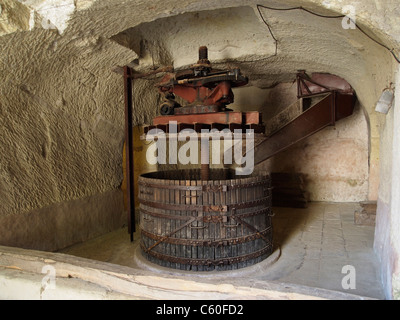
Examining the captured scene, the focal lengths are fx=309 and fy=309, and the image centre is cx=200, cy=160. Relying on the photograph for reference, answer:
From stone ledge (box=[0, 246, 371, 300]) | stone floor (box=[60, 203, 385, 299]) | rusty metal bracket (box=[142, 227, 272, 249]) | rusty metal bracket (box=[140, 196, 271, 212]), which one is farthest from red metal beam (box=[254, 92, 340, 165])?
stone ledge (box=[0, 246, 371, 300])

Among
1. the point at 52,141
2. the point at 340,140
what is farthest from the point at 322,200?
the point at 52,141

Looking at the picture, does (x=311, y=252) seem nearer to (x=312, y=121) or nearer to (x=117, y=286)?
(x=312, y=121)

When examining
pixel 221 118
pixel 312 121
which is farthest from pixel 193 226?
pixel 312 121

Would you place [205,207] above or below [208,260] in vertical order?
above

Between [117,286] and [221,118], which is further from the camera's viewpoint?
[221,118]

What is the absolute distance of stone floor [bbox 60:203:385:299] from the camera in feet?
10.0

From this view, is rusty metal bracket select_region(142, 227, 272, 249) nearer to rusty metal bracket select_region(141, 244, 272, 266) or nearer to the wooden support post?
rusty metal bracket select_region(141, 244, 272, 266)

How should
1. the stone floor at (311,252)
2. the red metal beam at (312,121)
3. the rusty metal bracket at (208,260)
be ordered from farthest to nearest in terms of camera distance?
the red metal beam at (312,121)
the rusty metal bracket at (208,260)
the stone floor at (311,252)

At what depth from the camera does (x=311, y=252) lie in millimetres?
3803

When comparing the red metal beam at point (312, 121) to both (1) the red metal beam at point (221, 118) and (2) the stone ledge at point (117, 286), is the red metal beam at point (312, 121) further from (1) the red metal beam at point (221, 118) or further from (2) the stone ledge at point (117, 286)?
(2) the stone ledge at point (117, 286)

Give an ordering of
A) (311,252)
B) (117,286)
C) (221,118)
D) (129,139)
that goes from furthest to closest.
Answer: (129,139) < (311,252) < (221,118) < (117,286)

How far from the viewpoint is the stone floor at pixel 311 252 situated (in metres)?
3.05

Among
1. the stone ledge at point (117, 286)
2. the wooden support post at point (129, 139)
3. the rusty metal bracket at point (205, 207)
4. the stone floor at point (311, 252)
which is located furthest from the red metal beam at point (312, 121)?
the stone ledge at point (117, 286)
